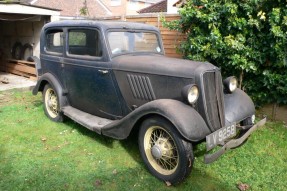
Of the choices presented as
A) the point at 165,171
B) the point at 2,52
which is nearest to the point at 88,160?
the point at 165,171

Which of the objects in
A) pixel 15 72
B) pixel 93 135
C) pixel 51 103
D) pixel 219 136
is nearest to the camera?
pixel 219 136

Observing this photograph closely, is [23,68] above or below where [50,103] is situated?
above

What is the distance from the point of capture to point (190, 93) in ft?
10.0

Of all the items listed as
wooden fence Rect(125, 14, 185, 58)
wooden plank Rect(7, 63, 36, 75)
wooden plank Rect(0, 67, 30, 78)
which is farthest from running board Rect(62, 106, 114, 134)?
wooden plank Rect(0, 67, 30, 78)

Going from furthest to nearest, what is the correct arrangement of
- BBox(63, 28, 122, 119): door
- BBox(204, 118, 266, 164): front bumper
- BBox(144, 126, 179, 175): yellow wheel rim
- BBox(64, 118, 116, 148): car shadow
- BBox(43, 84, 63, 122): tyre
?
BBox(43, 84, 63, 122): tyre
BBox(64, 118, 116, 148): car shadow
BBox(63, 28, 122, 119): door
BBox(144, 126, 179, 175): yellow wheel rim
BBox(204, 118, 266, 164): front bumper

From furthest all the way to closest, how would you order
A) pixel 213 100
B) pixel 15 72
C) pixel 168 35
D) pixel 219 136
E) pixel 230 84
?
pixel 15 72 → pixel 168 35 → pixel 230 84 → pixel 213 100 → pixel 219 136

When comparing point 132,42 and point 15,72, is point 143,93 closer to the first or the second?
point 132,42

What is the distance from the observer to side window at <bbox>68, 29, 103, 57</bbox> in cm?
400

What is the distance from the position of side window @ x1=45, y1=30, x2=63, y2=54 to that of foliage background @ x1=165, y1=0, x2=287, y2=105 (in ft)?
8.16

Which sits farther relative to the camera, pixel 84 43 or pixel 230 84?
pixel 84 43

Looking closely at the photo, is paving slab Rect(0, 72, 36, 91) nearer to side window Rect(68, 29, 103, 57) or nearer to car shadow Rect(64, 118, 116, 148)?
car shadow Rect(64, 118, 116, 148)

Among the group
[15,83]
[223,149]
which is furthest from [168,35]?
[15,83]

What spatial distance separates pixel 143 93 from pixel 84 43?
1344 millimetres

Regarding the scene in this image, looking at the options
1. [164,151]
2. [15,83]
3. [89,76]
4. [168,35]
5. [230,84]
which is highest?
[168,35]
